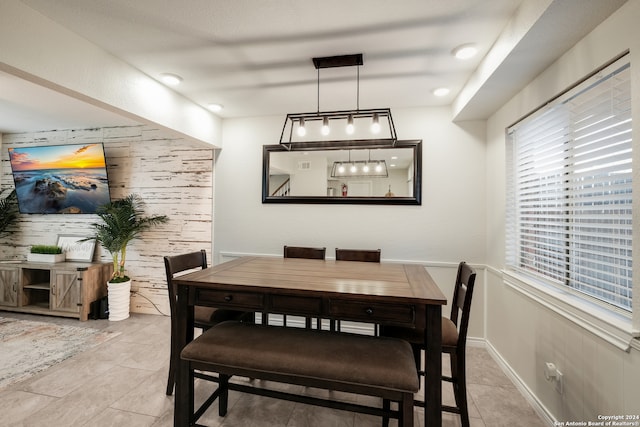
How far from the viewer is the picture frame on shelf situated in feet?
12.4

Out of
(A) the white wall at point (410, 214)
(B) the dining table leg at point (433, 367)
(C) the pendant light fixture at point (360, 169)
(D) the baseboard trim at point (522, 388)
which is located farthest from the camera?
(C) the pendant light fixture at point (360, 169)

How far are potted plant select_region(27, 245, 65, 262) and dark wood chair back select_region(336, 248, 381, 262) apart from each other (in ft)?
12.6

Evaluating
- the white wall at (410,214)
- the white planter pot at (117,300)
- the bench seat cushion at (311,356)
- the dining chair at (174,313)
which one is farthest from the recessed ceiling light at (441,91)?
the white planter pot at (117,300)

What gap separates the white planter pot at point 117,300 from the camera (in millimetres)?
3416

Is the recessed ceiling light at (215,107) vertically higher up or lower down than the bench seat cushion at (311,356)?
higher up

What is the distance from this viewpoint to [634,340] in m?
1.17

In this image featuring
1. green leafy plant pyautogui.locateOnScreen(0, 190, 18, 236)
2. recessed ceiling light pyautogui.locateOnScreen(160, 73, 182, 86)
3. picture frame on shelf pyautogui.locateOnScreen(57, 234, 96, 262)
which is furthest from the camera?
green leafy plant pyautogui.locateOnScreen(0, 190, 18, 236)

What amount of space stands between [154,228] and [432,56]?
12.0 feet

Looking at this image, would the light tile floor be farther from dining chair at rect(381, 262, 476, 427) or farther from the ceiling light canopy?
the ceiling light canopy

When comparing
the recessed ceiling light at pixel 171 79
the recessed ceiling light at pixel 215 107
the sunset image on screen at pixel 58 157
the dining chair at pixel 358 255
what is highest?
the recessed ceiling light at pixel 215 107

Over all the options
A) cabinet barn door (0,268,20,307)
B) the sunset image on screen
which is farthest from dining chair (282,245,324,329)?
cabinet barn door (0,268,20,307)

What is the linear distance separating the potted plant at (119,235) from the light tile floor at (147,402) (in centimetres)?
97

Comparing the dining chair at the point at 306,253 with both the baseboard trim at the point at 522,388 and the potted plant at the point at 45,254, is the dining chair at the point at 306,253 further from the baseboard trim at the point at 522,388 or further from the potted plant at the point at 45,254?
the potted plant at the point at 45,254

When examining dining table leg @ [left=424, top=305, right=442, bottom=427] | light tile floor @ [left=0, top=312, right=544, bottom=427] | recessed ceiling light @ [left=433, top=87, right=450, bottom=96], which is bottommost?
light tile floor @ [left=0, top=312, right=544, bottom=427]
